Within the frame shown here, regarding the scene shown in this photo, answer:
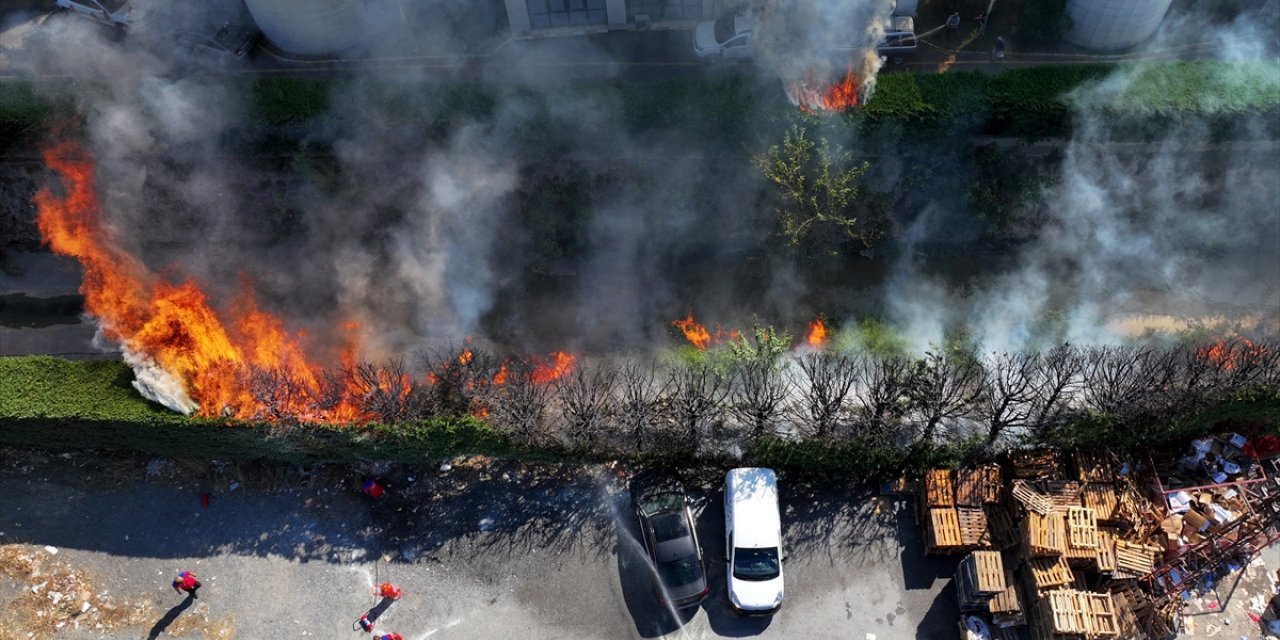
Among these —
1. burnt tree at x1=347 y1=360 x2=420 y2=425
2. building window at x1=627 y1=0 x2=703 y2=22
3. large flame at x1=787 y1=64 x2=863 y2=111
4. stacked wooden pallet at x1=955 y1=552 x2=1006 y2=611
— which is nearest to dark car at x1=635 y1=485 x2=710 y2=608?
stacked wooden pallet at x1=955 y1=552 x2=1006 y2=611

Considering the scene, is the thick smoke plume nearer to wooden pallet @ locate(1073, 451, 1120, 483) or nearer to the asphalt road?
wooden pallet @ locate(1073, 451, 1120, 483)

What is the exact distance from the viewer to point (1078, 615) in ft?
55.4

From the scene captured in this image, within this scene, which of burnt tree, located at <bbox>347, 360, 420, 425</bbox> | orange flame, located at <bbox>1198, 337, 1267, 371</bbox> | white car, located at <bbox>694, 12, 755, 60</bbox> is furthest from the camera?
white car, located at <bbox>694, 12, 755, 60</bbox>

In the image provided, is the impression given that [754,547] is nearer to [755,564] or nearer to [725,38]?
[755,564]

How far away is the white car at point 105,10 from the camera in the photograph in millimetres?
23375

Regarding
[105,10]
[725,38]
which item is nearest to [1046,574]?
[725,38]

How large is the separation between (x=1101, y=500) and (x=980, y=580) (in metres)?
3.87

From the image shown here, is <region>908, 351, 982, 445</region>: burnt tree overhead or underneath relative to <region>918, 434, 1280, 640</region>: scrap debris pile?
overhead

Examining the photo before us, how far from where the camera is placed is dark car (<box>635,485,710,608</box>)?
1783 centimetres

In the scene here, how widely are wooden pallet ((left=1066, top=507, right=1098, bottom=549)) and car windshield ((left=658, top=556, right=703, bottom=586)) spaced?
327 inches

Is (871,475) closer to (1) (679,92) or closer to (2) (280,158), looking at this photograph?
(1) (679,92)

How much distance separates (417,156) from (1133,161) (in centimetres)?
2000

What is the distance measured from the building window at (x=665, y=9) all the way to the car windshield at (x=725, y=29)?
1.26m

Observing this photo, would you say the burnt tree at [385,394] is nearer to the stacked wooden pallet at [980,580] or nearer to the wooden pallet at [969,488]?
the wooden pallet at [969,488]
